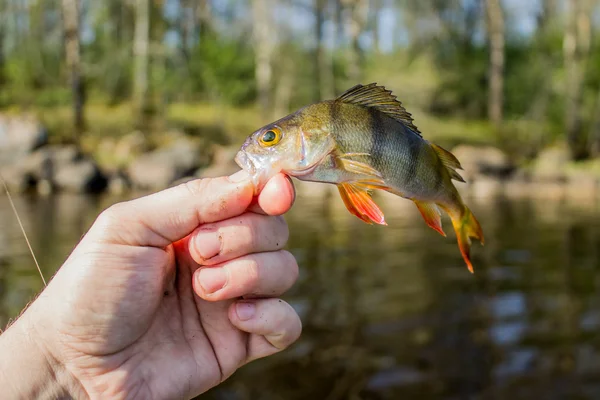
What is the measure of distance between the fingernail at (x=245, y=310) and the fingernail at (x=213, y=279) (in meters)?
0.21

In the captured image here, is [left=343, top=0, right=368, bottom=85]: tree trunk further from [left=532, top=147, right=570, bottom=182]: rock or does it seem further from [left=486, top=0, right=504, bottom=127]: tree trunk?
[left=532, top=147, right=570, bottom=182]: rock

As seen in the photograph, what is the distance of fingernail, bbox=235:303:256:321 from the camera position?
2.53 metres

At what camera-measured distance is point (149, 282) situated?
94.3 inches

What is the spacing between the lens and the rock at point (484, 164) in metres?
28.1

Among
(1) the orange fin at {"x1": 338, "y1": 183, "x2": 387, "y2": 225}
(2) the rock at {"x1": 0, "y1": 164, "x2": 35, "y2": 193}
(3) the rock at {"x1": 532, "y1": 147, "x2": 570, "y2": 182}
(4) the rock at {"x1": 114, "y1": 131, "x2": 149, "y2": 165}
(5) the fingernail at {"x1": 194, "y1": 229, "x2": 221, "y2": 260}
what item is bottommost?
(3) the rock at {"x1": 532, "y1": 147, "x2": 570, "y2": 182}

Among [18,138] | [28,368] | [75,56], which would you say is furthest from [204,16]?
[28,368]

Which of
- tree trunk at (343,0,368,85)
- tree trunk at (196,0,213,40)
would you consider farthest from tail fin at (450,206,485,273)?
tree trunk at (196,0,213,40)

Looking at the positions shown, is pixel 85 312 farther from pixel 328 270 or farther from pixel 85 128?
pixel 85 128

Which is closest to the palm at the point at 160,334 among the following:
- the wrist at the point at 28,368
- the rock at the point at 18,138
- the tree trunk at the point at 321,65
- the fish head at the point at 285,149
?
the wrist at the point at 28,368

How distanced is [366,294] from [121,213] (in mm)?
8312

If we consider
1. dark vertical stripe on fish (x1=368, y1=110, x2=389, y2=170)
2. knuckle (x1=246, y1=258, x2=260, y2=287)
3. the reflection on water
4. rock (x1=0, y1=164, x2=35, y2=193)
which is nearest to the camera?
dark vertical stripe on fish (x1=368, y1=110, x2=389, y2=170)

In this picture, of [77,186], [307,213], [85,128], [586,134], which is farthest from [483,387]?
[586,134]

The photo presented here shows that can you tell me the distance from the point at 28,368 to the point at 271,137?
49.0 inches

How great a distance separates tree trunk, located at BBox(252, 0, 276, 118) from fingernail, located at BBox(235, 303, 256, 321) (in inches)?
1336
